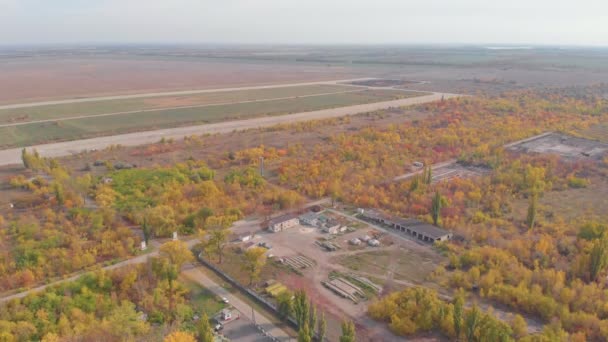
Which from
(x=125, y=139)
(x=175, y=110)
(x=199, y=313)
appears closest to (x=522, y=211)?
(x=199, y=313)

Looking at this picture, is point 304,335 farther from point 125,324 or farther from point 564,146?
point 564,146

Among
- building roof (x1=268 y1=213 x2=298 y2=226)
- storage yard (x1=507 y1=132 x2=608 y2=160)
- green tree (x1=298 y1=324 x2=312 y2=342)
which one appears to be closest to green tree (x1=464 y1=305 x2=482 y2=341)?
green tree (x1=298 y1=324 x2=312 y2=342)

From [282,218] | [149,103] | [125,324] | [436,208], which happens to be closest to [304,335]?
[125,324]

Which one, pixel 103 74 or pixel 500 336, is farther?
pixel 103 74

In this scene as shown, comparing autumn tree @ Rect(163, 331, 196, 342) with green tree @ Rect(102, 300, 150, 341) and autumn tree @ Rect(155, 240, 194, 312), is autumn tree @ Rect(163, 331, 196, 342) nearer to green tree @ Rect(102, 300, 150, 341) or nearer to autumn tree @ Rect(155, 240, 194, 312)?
green tree @ Rect(102, 300, 150, 341)

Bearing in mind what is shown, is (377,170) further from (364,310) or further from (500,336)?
(500,336)

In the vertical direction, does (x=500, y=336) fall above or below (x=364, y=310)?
above
